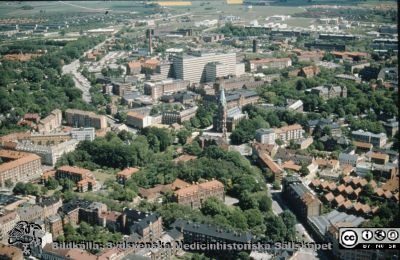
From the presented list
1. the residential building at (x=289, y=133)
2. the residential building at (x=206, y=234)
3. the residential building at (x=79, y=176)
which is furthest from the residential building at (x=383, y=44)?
the residential building at (x=206, y=234)

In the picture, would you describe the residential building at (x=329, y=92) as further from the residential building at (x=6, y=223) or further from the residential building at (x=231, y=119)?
the residential building at (x=6, y=223)

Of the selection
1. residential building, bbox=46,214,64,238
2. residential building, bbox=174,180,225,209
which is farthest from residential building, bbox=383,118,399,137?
residential building, bbox=46,214,64,238

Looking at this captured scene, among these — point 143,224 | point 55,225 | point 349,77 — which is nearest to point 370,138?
point 349,77

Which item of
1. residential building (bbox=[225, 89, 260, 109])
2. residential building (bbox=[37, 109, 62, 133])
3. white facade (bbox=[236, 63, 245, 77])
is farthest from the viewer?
white facade (bbox=[236, 63, 245, 77])

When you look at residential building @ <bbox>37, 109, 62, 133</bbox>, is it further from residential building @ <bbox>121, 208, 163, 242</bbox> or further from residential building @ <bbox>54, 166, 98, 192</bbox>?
residential building @ <bbox>121, 208, 163, 242</bbox>

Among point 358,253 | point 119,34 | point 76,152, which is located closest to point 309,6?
point 119,34
